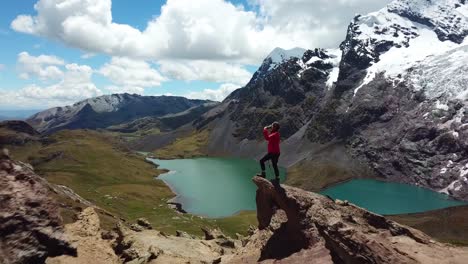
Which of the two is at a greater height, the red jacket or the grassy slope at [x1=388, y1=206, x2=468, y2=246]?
the red jacket

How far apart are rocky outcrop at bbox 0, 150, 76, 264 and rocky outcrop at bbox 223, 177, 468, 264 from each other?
1753 cm

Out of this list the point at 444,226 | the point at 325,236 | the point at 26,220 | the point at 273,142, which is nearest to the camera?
the point at 26,220

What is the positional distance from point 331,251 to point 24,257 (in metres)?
20.3

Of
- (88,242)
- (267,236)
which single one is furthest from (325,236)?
(88,242)

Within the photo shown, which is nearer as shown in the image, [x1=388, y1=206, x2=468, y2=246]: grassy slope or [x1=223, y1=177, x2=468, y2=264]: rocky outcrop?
[x1=223, y1=177, x2=468, y2=264]: rocky outcrop

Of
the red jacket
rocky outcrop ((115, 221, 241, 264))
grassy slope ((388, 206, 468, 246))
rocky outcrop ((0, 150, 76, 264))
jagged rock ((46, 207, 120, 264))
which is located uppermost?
the red jacket

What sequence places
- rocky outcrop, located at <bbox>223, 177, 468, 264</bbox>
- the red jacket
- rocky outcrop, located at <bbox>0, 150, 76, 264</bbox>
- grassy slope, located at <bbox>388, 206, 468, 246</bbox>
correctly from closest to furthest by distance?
rocky outcrop, located at <bbox>0, 150, 76, 264</bbox> < rocky outcrop, located at <bbox>223, 177, 468, 264</bbox> < the red jacket < grassy slope, located at <bbox>388, 206, 468, 246</bbox>

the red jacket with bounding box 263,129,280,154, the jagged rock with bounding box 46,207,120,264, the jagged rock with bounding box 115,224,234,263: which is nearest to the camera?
the jagged rock with bounding box 46,207,120,264

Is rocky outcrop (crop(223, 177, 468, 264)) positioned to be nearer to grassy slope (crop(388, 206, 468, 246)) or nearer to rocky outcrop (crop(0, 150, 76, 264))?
rocky outcrop (crop(0, 150, 76, 264))

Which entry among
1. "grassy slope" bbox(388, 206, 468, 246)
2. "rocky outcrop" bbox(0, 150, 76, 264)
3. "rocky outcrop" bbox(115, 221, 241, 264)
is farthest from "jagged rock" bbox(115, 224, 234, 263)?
"grassy slope" bbox(388, 206, 468, 246)

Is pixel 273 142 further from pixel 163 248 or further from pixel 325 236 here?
pixel 163 248

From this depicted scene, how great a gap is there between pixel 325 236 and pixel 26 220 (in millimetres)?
19844

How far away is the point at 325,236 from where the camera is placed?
3394cm

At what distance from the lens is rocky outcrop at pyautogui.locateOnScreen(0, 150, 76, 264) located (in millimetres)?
29609
